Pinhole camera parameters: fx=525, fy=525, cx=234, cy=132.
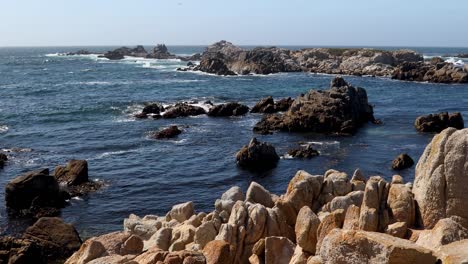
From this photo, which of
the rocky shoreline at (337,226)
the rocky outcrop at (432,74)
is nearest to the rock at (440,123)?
the rocky shoreline at (337,226)

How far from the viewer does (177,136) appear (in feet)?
211

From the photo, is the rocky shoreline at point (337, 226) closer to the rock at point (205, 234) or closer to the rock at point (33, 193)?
the rock at point (205, 234)

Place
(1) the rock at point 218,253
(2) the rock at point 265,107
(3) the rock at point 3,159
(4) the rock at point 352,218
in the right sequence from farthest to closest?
(2) the rock at point 265,107
(3) the rock at point 3,159
(1) the rock at point 218,253
(4) the rock at point 352,218

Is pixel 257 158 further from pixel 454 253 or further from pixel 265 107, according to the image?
pixel 454 253

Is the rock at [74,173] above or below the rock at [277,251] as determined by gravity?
below

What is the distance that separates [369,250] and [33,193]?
3189 centimetres

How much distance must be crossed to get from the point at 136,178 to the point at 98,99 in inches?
2191

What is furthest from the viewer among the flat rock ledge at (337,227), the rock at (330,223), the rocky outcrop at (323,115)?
the rocky outcrop at (323,115)

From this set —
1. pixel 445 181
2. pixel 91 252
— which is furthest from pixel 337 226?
pixel 91 252

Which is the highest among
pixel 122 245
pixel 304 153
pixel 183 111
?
pixel 122 245

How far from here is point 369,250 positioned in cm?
1152

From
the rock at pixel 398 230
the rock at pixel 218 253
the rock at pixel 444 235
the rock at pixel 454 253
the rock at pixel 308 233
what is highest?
the rock at pixel 454 253

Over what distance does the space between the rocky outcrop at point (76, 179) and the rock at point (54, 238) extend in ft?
39.7

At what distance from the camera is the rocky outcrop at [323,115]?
6575cm
